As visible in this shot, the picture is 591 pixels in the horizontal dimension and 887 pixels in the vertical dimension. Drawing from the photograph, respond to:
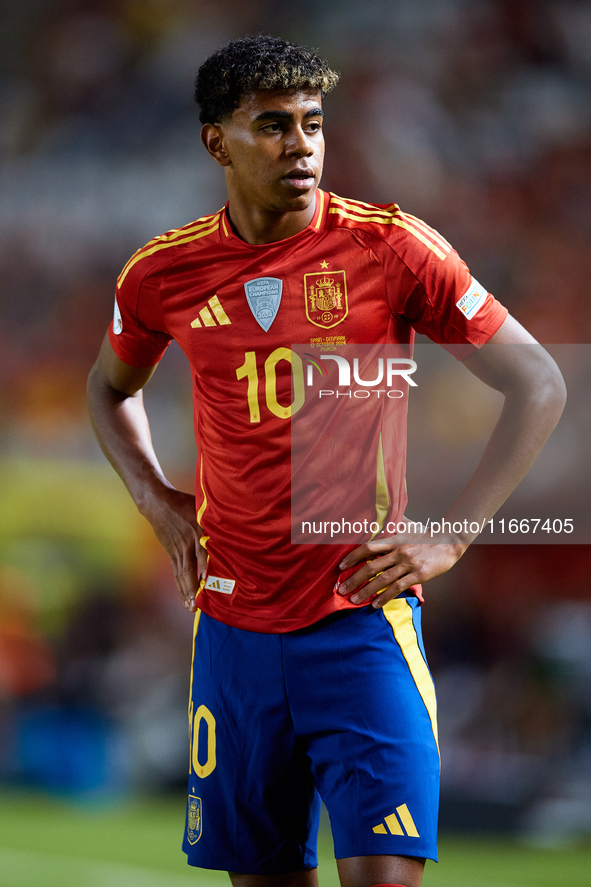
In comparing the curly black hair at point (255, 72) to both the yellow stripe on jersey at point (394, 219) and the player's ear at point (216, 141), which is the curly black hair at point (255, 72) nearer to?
the player's ear at point (216, 141)

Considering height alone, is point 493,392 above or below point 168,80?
below

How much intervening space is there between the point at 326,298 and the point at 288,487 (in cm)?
32

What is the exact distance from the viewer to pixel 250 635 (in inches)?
59.9

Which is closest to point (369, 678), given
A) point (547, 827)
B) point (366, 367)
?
point (366, 367)

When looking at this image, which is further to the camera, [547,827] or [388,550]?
[547,827]

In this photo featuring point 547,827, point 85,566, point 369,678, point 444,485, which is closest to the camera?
point 369,678

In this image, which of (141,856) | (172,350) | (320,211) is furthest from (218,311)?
(172,350)

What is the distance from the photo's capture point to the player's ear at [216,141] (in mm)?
1657

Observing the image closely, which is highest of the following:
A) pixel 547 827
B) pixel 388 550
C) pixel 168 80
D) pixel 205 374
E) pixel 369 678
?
pixel 168 80

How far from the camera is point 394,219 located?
153 centimetres

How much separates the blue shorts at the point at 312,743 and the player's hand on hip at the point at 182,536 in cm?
15

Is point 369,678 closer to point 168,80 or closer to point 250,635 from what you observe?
point 250,635

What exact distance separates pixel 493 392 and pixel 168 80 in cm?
196

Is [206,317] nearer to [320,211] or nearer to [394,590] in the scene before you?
[320,211]
